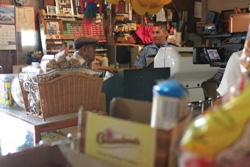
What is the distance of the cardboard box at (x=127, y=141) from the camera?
19.6 inches

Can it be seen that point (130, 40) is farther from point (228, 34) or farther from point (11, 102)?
point (11, 102)

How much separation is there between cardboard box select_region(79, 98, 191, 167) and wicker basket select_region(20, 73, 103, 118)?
824mm

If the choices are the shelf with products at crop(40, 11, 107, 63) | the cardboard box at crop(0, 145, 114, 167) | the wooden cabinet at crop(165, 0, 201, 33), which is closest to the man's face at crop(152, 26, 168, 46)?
the shelf with products at crop(40, 11, 107, 63)

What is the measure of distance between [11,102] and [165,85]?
4.64 ft

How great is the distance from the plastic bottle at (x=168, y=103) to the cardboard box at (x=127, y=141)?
0.6 inches

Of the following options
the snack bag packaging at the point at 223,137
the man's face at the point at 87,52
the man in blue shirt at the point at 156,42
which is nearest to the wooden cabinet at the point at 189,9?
the man in blue shirt at the point at 156,42

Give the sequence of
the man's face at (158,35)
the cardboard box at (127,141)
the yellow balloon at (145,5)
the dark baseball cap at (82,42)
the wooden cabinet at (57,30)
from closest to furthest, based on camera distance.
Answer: the cardboard box at (127,141) < the yellow balloon at (145,5) < the dark baseball cap at (82,42) < the man's face at (158,35) < the wooden cabinet at (57,30)

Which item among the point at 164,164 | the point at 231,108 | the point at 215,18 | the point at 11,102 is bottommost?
the point at 11,102

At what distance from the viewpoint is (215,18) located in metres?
3.17

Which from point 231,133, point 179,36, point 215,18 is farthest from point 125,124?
point 179,36

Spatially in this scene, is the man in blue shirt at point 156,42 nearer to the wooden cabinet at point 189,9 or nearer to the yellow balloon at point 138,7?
the yellow balloon at point 138,7

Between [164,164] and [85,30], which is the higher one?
[85,30]

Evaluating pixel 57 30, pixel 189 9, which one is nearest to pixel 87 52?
pixel 57 30

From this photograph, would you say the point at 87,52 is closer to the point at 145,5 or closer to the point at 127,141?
the point at 145,5
